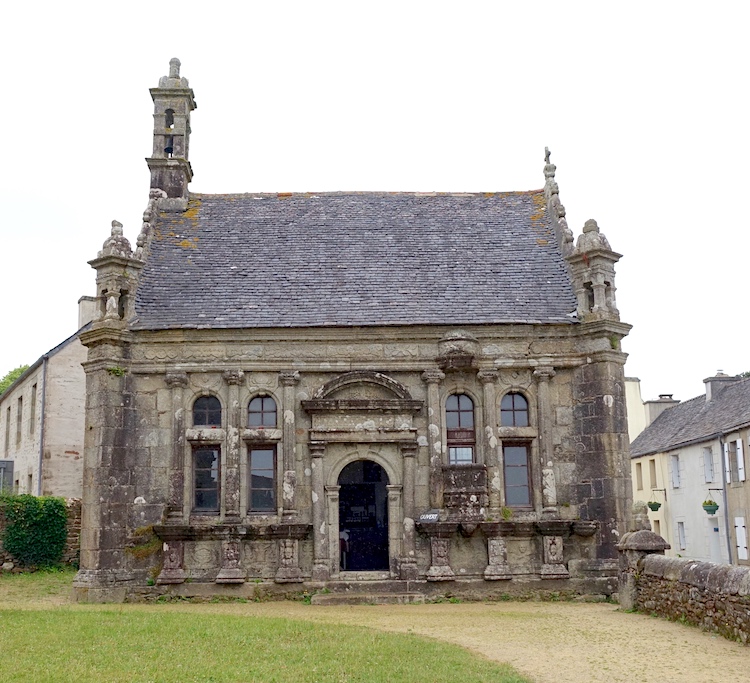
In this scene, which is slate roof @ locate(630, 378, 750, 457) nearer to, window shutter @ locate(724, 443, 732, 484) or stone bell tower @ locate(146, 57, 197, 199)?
window shutter @ locate(724, 443, 732, 484)

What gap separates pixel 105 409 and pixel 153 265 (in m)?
4.01

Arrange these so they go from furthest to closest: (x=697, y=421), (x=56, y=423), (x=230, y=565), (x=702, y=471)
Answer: (x=697, y=421)
(x=702, y=471)
(x=56, y=423)
(x=230, y=565)

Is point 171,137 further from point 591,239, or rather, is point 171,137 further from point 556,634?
point 556,634

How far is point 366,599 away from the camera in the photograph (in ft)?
60.2

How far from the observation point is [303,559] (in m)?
19.0

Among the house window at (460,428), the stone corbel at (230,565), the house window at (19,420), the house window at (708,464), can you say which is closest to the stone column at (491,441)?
the house window at (460,428)

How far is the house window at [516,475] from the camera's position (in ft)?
64.4

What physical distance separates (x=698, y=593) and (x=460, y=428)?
733 centimetres

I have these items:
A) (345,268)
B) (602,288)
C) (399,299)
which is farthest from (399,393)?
(602,288)

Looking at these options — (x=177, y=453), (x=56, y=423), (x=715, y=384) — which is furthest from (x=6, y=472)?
(x=715, y=384)

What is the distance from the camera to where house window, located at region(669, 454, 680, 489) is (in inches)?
1432

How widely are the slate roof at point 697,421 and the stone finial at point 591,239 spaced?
464 inches

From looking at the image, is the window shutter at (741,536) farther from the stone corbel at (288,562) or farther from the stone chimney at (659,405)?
the stone corbel at (288,562)

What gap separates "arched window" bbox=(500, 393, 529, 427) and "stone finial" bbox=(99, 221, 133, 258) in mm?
9106
